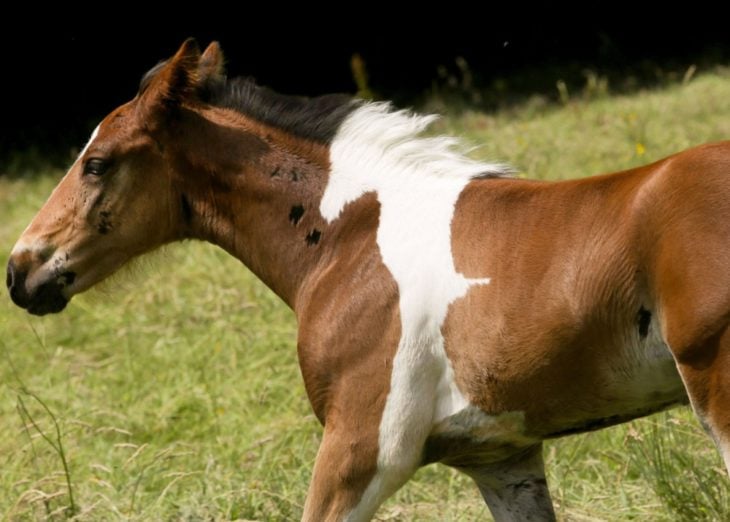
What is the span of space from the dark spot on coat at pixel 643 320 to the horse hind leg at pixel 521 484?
0.76 m

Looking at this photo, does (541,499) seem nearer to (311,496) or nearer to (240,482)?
(311,496)

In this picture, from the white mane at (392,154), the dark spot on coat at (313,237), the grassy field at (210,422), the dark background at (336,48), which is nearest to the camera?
the white mane at (392,154)

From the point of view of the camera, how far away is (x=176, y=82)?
368 cm

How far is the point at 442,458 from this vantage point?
3.22 meters

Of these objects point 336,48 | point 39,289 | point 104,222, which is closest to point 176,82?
point 104,222

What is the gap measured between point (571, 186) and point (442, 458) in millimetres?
804

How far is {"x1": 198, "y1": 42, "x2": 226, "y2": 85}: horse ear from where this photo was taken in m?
3.72

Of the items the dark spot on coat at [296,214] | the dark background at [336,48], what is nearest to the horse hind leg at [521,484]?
the dark spot on coat at [296,214]

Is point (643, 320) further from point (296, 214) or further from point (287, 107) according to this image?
point (287, 107)

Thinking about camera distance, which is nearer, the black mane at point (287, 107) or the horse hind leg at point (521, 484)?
the horse hind leg at point (521, 484)

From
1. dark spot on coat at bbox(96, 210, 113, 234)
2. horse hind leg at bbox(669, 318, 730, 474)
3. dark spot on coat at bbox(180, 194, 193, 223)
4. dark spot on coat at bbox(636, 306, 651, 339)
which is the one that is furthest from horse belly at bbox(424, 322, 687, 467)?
dark spot on coat at bbox(96, 210, 113, 234)

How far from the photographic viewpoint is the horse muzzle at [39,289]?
3.76m

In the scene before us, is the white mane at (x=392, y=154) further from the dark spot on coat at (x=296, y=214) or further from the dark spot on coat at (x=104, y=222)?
the dark spot on coat at (x=104, y=222)

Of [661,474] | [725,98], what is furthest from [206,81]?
[725,98]
